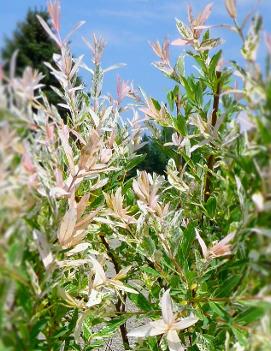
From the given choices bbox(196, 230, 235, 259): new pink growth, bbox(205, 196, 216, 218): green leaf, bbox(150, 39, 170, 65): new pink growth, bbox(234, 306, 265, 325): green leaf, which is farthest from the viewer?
bbox(150, 39, 170, 65): new pink growth

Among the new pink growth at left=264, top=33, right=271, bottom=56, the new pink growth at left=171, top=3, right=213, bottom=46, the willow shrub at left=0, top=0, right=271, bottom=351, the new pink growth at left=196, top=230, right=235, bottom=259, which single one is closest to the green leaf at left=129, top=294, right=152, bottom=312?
the willow shrub at left=0, top=0, right=271, bottom=351

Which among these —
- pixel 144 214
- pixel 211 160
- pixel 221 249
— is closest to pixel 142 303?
pixel 144 214

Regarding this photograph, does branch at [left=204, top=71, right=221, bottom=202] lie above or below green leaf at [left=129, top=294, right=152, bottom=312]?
above

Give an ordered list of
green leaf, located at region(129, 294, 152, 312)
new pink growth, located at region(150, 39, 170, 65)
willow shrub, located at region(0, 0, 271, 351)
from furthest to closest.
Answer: new pink growth, located at region(150, 39, 170, 65) → green leaf, located at region(129, 294, 152, 312) → willow shrub, located at region(0, 0, 271, 351)

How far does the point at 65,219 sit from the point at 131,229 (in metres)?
0.53

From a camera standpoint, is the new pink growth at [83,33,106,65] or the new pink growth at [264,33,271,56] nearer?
the new pink growth at [264,33,271,56]

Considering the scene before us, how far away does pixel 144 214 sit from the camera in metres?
1.47

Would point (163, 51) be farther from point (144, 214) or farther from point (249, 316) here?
point (249, 316)

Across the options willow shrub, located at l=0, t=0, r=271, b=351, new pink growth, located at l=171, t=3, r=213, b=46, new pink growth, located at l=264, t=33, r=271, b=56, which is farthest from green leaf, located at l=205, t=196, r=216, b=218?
new pink growth, located at l=264, t=33, r=271, b=56

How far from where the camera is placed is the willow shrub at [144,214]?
788mm

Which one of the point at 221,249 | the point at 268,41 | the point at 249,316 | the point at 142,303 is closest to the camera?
the point at 268,41

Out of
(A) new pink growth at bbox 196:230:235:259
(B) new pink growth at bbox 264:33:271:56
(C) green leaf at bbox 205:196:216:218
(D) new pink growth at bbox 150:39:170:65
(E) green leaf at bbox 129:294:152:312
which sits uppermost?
(B) new pink growth at bbox 264:33:271:56

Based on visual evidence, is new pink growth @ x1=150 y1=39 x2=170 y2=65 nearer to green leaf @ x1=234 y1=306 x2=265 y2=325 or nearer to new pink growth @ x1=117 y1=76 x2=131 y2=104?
new pink growth @ x1=117 y1=76 x2=131 y2=104

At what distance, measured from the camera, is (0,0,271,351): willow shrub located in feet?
2.59
